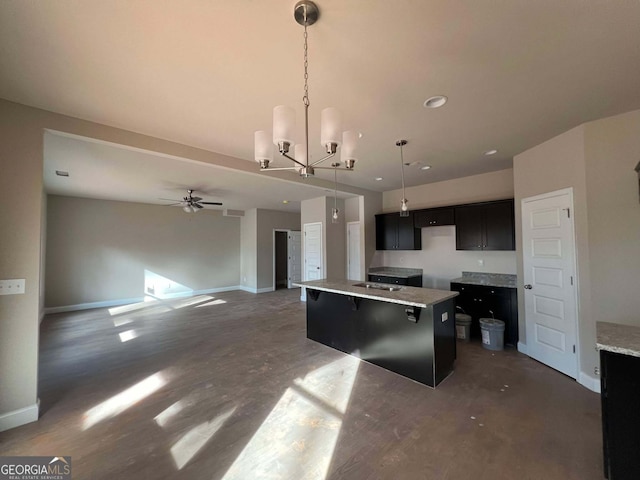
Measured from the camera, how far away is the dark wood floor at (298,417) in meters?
1.76

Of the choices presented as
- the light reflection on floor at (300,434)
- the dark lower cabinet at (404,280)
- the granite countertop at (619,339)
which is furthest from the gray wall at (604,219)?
the light reflection on floor at (300,434)

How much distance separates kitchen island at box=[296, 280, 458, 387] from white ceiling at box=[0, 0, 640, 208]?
1.91m

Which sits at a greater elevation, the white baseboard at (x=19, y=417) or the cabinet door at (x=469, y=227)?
the cabinet door at (x=469, y=227)

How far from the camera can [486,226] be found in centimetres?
432

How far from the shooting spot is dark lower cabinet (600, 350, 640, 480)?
1463mm

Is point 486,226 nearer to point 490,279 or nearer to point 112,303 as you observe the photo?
point 490,279

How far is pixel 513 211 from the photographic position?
13.2ft

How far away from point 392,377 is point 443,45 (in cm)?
313

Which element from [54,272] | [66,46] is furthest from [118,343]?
[66,46]

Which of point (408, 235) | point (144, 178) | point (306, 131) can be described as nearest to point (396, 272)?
point (408, 235)

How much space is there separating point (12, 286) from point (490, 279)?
5.90 m

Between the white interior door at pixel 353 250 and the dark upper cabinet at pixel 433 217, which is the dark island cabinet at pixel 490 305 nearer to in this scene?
the dark upper cabinet at pixel 433 217

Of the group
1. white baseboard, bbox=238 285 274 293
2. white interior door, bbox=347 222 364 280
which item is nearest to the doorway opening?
white baseboard, bbox=238 285 274 293

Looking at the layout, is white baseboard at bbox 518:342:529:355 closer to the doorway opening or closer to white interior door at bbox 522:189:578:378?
white interior door at bbox 522:189:578:378
